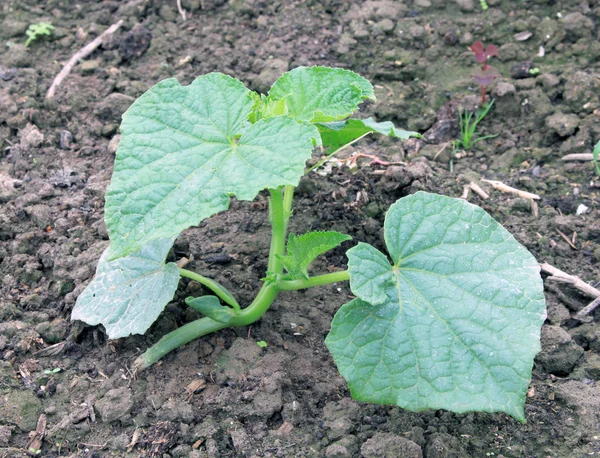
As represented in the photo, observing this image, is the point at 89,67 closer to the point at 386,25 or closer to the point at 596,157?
the point at 386,25

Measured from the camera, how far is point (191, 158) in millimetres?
2363

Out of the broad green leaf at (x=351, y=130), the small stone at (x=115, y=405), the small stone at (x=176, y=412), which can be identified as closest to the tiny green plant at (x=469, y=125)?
the broad green leaf at (x=351, y=130)

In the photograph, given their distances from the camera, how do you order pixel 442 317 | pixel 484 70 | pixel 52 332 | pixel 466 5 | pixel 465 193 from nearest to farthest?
pixel 442 317 < pixel 52 332 < pixel 465 193 < pixel 484 70 < pixel 466 5

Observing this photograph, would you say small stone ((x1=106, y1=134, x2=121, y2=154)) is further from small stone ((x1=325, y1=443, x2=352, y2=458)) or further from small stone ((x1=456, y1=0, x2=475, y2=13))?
small stone ((x1=456, y1=0, x2=475, y2=13))

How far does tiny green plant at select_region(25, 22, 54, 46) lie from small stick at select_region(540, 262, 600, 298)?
357 centimetres

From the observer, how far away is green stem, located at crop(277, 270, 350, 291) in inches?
102

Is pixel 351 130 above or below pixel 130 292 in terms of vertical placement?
above

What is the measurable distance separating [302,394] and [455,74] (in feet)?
8.78

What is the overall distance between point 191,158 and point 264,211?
1108 mm

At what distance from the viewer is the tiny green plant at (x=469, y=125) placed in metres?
3.94

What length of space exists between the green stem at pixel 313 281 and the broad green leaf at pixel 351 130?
2.09 feet

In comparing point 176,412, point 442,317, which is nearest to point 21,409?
point 176,412

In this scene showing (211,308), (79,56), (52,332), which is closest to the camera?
(211,308)

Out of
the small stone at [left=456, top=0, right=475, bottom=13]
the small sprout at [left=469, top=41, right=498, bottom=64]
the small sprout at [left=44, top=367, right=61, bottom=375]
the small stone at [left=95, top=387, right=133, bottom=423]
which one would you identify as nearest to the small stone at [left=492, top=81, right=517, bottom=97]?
the small sprout at [left=469, top=41, right=498, bottom=64]
